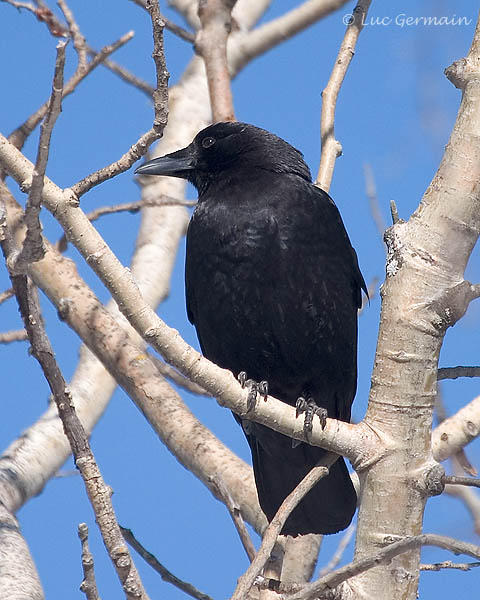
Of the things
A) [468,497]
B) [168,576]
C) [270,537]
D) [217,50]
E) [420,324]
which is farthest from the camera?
[217,50]

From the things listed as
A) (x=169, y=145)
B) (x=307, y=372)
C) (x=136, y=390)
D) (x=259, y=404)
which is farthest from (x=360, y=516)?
(x=169, y=145)

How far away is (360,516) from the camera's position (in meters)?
3.01

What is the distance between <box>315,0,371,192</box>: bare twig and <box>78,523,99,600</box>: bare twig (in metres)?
2.57

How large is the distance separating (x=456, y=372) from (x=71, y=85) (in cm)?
216

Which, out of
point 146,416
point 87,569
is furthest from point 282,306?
point 87,569

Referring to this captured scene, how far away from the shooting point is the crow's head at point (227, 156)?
189 inches

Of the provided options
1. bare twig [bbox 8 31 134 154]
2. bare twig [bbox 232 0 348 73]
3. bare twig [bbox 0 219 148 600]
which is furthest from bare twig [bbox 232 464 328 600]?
bare twig [bbox 232 0 348 73]

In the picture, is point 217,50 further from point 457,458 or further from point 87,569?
point 87,569

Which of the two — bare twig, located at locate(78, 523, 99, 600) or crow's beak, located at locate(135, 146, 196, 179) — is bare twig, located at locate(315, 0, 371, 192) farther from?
bare twig, located at locate(78, 523, 99, 600)

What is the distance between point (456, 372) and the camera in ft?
10.8

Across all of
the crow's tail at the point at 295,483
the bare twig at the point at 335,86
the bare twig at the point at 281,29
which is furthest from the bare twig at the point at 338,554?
the bare twig at the point at 281,29

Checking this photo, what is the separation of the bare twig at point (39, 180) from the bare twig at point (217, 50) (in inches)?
103

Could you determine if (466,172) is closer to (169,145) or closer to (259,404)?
(259,404)

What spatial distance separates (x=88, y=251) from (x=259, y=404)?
2.29 feet
